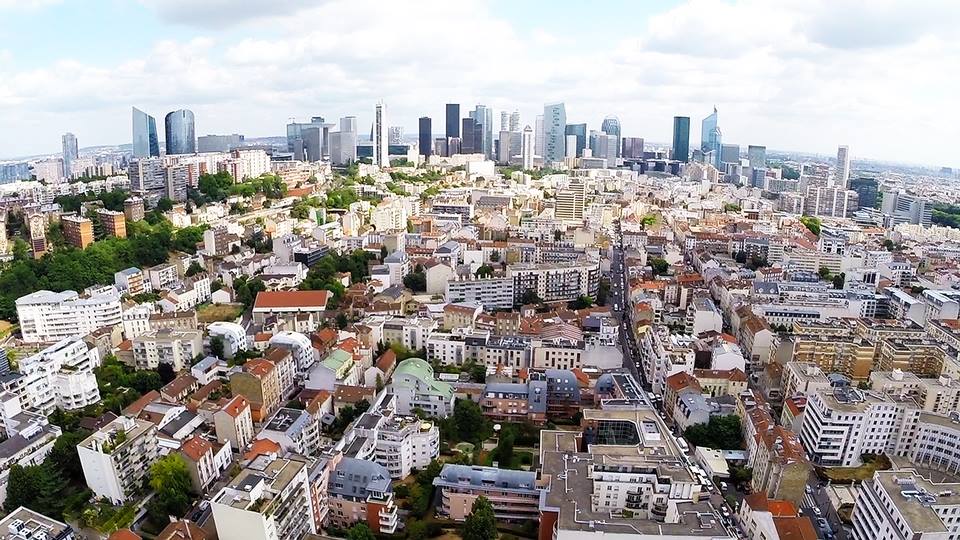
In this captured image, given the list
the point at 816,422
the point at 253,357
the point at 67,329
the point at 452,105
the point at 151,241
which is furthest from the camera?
the point at 452,105

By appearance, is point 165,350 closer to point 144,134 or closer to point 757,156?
point 144,134

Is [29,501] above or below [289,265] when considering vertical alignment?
below

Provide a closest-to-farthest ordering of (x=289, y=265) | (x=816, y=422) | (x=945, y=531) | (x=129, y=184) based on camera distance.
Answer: (x=945, y=531) < (x=816, y=422) < (x=289, y=265) < (x=129, y=184)

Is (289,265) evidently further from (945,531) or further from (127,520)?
(945,531)

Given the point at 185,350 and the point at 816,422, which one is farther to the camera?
the point at 185,350

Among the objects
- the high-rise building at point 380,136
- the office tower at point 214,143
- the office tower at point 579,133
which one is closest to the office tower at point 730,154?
the office tower at point 579,133

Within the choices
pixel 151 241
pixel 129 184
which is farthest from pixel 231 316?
pixel 129 184

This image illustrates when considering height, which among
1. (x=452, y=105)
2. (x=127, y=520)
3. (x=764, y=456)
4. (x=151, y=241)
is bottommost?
(x=127, y=520)
